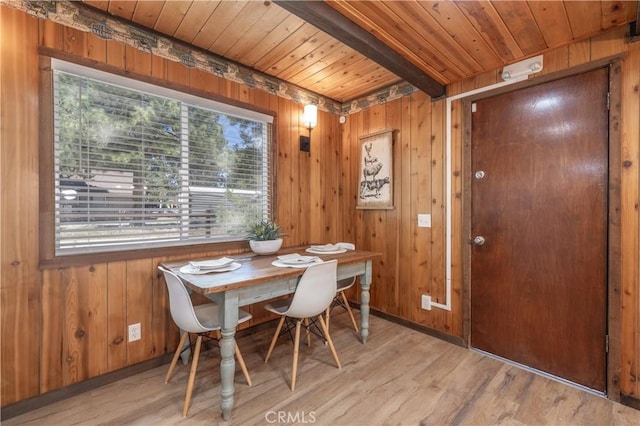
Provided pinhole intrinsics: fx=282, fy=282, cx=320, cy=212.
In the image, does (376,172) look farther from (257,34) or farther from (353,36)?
(257,34)

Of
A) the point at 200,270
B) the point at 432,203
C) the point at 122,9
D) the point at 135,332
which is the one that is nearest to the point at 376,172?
the point at 432,203

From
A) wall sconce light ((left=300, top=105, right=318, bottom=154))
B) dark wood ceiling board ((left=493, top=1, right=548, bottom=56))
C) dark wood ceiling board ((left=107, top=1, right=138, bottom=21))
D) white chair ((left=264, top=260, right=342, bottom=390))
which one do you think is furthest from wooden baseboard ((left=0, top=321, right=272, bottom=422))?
dark wood ceiling board ((left=493, top=1, right=548, bottom=56))

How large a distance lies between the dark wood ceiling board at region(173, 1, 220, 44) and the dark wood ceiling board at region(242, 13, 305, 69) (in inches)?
16.4

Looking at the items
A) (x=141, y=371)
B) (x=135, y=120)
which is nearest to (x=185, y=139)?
(x=135, y=120)

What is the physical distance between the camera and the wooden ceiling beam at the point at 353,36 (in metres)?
1.52

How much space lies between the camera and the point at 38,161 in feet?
5.44

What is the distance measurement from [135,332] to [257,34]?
2334 millimetres

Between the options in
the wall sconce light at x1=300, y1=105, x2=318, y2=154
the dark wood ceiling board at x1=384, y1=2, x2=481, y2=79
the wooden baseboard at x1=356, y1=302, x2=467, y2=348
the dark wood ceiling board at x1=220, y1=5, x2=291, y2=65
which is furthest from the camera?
the wall sconce light at x1=300, y1=105, x2=318, y2=154

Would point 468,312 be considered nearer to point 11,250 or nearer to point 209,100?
point 209,100

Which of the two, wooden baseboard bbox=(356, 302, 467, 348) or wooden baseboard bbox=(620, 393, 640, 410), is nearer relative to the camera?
wooden baseboard bbox=(620, 393, 640, 410)

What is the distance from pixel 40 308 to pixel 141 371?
0.77m

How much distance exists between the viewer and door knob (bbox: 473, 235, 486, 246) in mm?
2346

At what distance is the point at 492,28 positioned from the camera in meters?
1.78

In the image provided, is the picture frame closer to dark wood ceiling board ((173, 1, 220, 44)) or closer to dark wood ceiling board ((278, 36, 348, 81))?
dark wood ceiling board ((278, 36, 348, 81))
